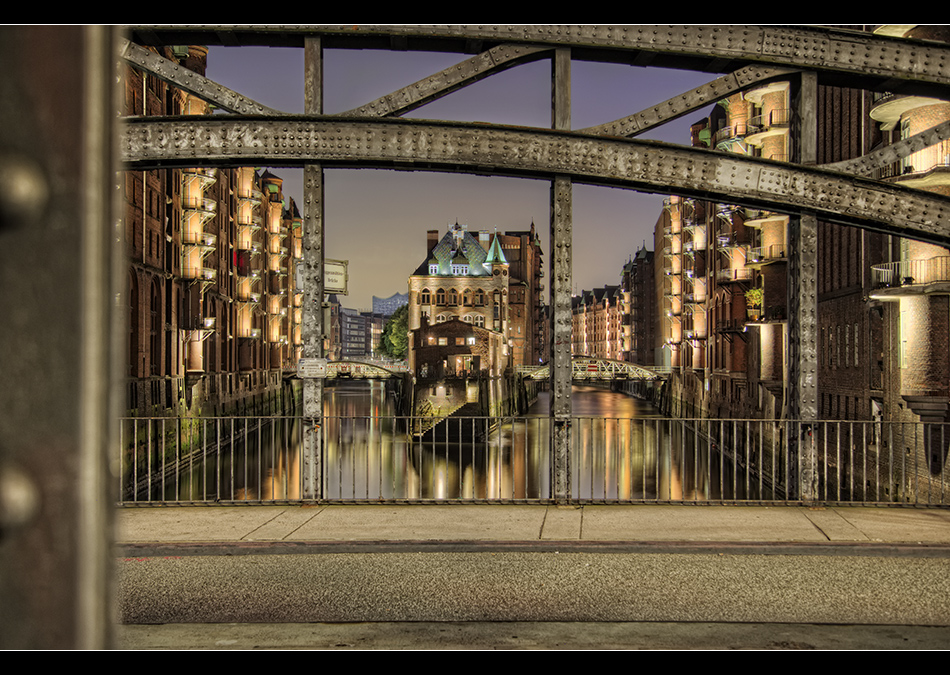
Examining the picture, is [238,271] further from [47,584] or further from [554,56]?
[47,584]

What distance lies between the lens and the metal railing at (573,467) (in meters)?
9.84

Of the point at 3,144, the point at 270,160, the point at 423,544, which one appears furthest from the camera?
the point at 270,160

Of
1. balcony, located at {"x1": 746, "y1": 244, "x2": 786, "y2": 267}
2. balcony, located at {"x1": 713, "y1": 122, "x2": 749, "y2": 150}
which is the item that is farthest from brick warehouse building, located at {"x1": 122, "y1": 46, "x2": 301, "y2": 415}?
balcony, located at {"x1": 713, "y1": 122, "x2": 749, "y2": 150}

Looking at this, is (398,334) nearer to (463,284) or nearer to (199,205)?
(463,284)

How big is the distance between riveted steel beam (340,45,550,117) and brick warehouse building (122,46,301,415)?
604 inches

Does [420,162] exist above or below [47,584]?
above

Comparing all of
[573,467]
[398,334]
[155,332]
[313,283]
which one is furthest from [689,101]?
[398,334]

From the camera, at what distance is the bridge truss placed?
30.5 ft

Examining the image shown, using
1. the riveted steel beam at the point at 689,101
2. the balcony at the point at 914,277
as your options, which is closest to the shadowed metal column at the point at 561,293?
the riveted steel beam at the point at 689,101

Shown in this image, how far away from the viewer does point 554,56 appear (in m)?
9.69

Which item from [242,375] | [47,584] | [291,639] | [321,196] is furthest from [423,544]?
[242,375]

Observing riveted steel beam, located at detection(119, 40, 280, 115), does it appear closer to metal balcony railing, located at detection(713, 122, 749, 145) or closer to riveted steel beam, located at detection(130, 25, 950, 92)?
riveted steel beam, located at detection(130, 25, 950, 92)

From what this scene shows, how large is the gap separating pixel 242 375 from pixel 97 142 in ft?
181

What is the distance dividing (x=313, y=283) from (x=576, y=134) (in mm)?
4233
